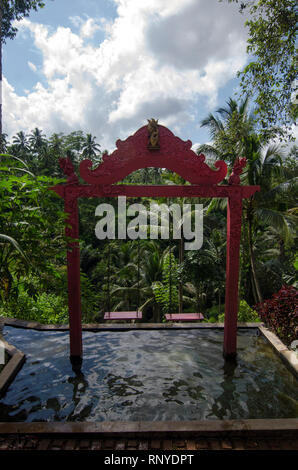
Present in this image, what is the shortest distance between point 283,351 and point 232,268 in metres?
1.49

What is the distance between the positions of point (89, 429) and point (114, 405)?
2.25 feet

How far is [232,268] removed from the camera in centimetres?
476

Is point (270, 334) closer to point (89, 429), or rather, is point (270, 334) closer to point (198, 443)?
point (198, 443)

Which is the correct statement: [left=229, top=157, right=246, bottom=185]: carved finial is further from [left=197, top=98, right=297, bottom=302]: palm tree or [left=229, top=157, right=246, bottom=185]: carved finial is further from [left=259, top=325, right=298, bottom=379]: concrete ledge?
[left=197, top=98, right=297, bottom=302]: palm tree

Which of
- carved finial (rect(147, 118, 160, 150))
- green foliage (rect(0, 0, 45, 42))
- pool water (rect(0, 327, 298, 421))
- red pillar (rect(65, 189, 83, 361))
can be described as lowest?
pool water (rect(0, 327, 298, 421))

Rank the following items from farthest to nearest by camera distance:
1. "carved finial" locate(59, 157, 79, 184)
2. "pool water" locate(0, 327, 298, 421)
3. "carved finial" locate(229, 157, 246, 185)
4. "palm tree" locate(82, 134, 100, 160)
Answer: "palm tree" locate(82, 134, 100, 160) < "carved finial" locate(229, 157, 246, 185) < "carved finial" locate(59, 157, 79, 184) < "pool water" locate(0, 327, 298, 421)

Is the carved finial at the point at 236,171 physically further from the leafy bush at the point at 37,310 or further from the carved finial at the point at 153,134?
the leafy bush at the point at 37,310

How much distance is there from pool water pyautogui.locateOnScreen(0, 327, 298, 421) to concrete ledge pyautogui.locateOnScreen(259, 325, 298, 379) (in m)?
0.08

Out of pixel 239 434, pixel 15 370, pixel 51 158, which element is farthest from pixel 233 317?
pixel 51 158

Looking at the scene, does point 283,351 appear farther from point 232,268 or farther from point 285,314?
point 232,268

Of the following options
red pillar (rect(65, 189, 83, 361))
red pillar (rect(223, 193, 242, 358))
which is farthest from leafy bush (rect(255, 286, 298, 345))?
red pillar (rect(65, 189, 83, 361))

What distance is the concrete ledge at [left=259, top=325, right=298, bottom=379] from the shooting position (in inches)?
173

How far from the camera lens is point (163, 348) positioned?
201 inches

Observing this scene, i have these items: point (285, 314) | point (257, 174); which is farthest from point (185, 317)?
point (257, 174)
